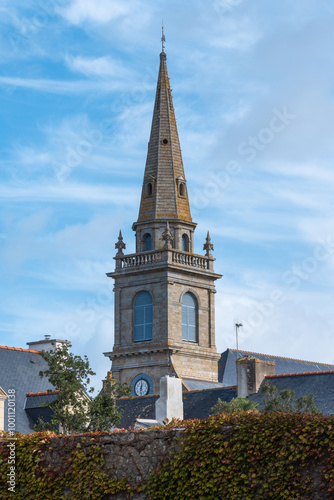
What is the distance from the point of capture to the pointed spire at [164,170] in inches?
2931

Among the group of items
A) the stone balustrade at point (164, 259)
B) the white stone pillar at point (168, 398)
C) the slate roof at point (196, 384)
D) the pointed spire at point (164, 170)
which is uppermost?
the pointed spire at point (164, 170)

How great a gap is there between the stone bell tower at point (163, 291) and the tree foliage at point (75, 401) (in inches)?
1184

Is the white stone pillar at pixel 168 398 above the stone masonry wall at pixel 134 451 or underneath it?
above

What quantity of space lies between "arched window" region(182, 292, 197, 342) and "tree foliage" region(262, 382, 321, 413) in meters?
20.4

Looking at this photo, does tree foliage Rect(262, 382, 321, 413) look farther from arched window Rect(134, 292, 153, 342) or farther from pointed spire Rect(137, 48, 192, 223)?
pointed spire Rect(137, 48, 192, 223)

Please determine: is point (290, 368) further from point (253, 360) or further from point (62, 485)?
point (62, 485)

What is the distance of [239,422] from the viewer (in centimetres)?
1708

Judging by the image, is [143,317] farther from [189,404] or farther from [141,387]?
[189,404]

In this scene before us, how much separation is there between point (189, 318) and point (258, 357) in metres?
11.1

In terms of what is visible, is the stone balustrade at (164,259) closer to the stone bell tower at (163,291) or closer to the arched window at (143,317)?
the stone bell tower at (163,291)

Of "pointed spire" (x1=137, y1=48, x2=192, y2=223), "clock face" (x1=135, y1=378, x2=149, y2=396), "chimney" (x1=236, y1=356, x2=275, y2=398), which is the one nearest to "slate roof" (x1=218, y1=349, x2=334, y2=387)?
"clock face" (x1=135, y1=378, x2=149, y2=396)

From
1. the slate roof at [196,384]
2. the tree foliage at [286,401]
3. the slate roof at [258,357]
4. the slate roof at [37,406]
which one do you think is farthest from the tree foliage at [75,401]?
the slate roof at [258,357]

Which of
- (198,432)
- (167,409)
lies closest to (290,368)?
→ (167,409)

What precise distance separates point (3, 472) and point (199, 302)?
2115 inches
